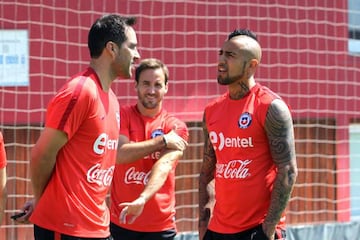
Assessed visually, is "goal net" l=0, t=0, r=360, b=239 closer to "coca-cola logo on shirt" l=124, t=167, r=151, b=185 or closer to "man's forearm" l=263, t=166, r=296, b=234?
"coca-cola logo on shirt" l=124, t=167, r=151, b=185

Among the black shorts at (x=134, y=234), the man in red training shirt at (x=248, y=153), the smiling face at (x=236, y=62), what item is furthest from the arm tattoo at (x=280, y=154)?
the black shorts at (x=134, y=234)

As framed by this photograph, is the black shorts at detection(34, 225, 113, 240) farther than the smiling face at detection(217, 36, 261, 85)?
No

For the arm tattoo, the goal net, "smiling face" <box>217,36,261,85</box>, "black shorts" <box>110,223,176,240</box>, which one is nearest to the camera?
the arm tattoo

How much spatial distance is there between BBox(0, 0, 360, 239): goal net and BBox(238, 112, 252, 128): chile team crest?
14.2 feet

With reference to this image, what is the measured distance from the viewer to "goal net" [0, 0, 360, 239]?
9312mm

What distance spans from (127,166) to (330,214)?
20.0ft

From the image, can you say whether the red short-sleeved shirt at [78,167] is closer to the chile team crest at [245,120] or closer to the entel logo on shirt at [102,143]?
the entel logo on shirt at [102,143]

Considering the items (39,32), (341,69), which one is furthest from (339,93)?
(39,32)

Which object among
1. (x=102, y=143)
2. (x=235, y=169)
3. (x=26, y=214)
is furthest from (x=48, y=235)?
(x=235, y=169)

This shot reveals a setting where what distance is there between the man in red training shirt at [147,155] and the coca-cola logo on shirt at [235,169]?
1.97 feet

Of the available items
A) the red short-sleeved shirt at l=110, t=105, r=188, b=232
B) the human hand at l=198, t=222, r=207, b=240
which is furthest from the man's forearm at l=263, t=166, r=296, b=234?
the red short-sleeved shirt at l=110, t=105, r=188, b=232

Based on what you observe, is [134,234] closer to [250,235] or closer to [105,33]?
[250,235]

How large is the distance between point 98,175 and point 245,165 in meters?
1.02

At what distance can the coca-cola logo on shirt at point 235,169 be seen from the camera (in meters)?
5.20
